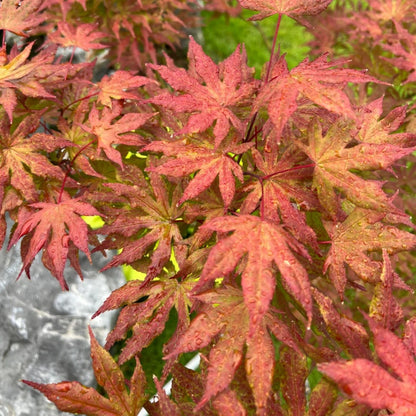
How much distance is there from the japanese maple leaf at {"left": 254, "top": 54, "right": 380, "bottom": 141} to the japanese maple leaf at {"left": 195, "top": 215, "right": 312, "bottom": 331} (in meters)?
0.19

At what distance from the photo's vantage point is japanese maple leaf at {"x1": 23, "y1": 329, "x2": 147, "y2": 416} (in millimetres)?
872

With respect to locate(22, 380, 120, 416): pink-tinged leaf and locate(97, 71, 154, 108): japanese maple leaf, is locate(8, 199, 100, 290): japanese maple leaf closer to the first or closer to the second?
locate(22, 380, 120, 416): pink-tinged leaf

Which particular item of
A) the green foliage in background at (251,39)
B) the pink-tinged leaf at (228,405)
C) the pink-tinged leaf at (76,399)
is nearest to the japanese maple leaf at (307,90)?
the pink-tinged leaf at (228,405)

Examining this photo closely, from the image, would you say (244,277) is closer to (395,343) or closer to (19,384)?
(395,343)

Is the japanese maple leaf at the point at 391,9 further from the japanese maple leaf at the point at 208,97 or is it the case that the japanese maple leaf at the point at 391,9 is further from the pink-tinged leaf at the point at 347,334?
the pink-tinged leaf at the point at 347,334

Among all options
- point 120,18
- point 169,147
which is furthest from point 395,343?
Result: point 120,18

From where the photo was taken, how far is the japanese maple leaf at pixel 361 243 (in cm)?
100

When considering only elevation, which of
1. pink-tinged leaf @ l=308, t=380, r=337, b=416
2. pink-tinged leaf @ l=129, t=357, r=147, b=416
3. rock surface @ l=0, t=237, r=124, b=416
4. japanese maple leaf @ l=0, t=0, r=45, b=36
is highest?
japanese maple leaf @ l=0, t=0, r=45, b=36

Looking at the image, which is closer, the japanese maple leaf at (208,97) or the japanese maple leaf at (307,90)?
the japanese maple leaf at (307,90)

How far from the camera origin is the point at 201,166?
0.98 metres

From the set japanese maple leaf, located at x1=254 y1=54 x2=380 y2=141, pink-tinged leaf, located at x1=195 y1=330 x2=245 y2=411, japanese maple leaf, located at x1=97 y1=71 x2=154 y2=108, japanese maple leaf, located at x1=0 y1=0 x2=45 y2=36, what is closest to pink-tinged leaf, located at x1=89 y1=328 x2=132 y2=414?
pink-tinged leaf, located at x1=195 y1=330 x2=245 y2=411

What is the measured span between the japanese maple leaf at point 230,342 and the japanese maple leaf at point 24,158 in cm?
56

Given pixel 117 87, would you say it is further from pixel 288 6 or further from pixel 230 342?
pixel 230 342

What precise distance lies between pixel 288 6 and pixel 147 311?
0.80 m
